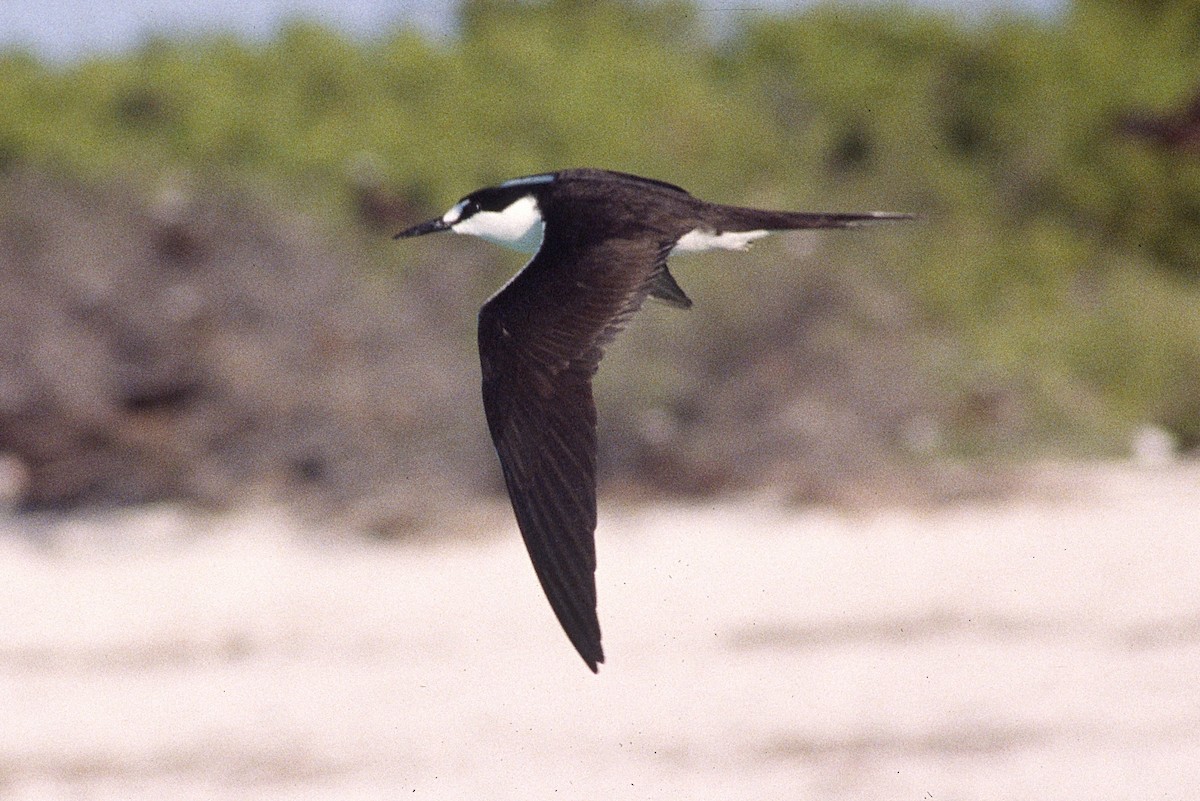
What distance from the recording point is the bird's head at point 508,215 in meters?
4.75

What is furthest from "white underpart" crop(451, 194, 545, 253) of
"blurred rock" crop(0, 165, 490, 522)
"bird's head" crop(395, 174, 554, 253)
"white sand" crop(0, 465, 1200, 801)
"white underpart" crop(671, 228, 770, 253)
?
"blurred rock" crop(0, 165, 490, 522)

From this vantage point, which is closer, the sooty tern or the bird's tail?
the sooty tern

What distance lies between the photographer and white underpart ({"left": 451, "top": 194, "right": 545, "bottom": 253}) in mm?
4742

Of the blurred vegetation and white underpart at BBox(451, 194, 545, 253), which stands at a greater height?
white underpart at BBox(451, 194, 545, 253)

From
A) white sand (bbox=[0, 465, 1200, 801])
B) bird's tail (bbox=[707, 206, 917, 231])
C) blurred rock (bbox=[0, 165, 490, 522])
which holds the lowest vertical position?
white sand (bbox=[0, 465, 1200, 801])

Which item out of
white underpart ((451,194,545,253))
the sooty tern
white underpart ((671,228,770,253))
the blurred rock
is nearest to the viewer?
the sooty tern

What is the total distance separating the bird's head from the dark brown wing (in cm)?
20

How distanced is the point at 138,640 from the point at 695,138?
14.5 feet

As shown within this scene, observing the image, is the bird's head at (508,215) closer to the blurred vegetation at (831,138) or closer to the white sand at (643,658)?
the white sand at (643,658)

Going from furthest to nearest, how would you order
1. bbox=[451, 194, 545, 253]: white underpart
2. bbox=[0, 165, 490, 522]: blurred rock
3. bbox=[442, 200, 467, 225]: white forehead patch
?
bbox=[0, 165, 490, 522]: blurred rock, bbox=[442, 200, 467, 225]: white forehead patch, bbox=[451, 194, 545, 253]: white underpart

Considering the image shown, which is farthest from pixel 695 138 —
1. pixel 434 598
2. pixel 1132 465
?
pixel 434 598

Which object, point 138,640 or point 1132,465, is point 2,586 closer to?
point 138,640

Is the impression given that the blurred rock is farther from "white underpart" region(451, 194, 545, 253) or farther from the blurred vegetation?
"white underpart" region(451, 194, 545, 253)

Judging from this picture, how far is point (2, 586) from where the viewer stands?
9148mm
